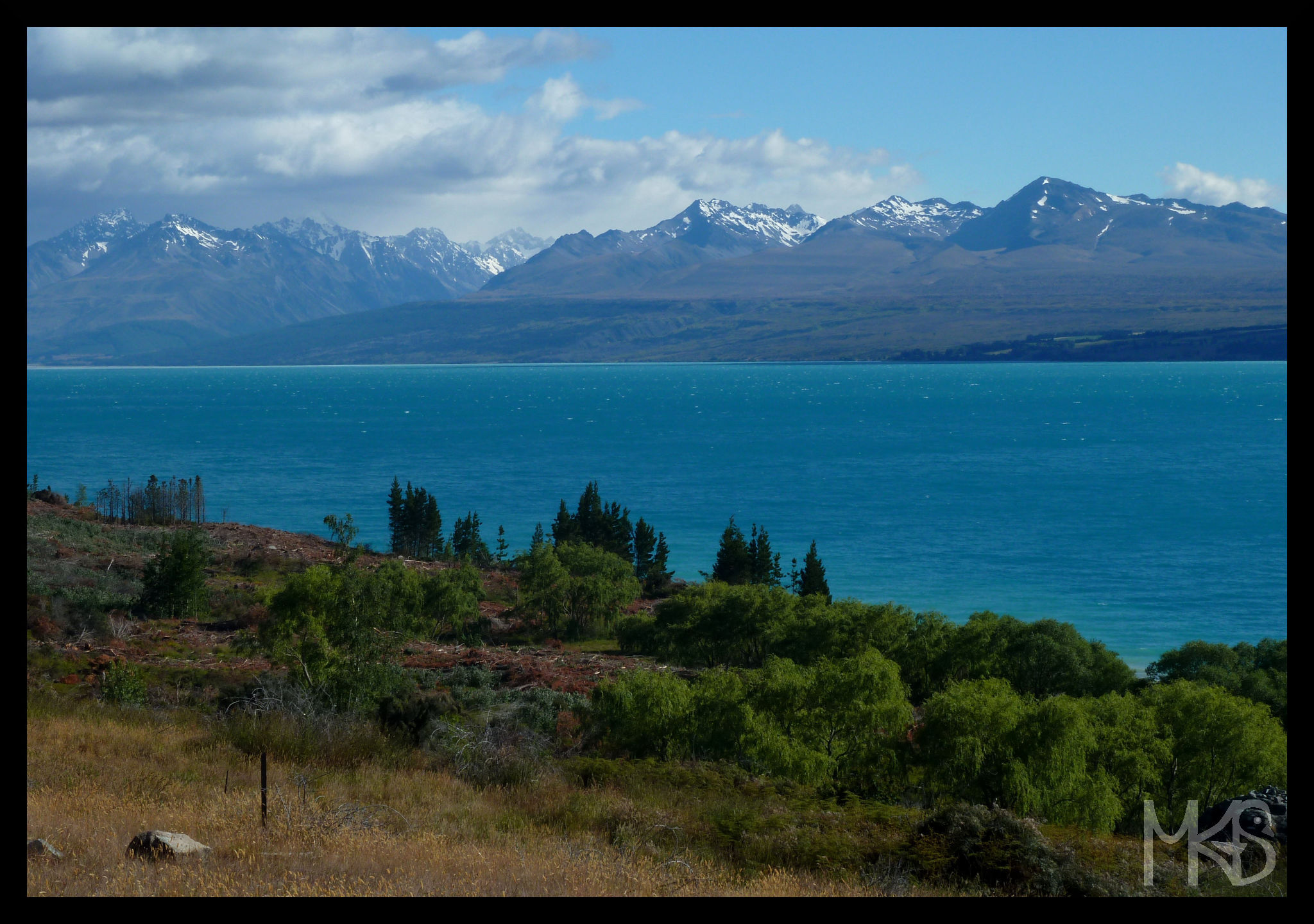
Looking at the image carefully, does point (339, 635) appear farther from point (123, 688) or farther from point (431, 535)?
point (431, 535)

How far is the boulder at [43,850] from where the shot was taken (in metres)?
9.92

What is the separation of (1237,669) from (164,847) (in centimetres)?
4206

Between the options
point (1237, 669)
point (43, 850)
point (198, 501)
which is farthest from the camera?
point (198, 501)

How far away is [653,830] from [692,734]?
12383 millimetres

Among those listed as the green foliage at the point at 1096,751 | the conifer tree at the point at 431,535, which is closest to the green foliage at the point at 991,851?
the green foliage at the point at 1096,751

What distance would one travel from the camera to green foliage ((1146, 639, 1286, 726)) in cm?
3672

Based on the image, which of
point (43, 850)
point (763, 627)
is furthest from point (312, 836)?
point (763, 627)

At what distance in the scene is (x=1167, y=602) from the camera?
77375 mm

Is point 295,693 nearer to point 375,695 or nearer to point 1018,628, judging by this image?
point 375,695

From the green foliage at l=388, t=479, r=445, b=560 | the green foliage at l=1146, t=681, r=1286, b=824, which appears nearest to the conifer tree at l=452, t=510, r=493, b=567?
the green foliage at l=388, t=479, r=445, b=560

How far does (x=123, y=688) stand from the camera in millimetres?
Answer: 23641

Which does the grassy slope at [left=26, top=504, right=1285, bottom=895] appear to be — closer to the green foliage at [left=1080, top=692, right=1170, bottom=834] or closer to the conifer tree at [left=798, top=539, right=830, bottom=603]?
the green foliage at [left=1080, top=692, right=1170, bottom=834]
